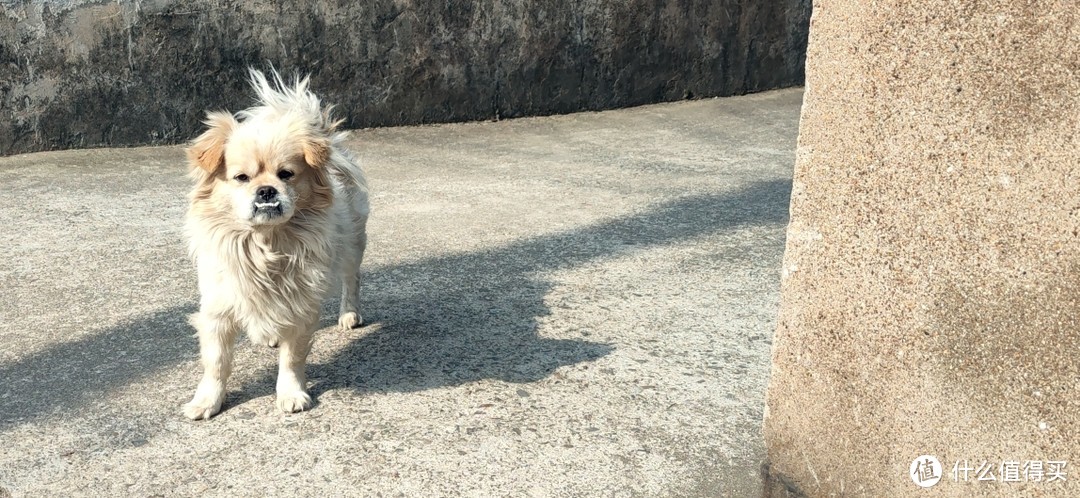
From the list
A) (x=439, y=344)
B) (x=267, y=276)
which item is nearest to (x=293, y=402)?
(x=267, y=276)

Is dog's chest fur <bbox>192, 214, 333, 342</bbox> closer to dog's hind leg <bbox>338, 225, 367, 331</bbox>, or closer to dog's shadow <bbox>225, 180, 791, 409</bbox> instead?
dog's shadow <bbox>225, 180, 791, 409</bbox>

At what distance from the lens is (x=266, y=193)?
134 inches

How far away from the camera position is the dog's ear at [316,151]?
3.53 metres

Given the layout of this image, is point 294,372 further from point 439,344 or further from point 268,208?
point 439,344

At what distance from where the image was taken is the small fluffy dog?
11.4 ft

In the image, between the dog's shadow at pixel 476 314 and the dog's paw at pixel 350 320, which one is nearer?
the dog's shadow at pixel 476 314

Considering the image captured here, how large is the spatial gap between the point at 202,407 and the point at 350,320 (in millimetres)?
935

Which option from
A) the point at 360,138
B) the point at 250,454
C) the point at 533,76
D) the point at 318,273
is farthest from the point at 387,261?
the point at 533,76

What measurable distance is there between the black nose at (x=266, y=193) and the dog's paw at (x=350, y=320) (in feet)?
3.42

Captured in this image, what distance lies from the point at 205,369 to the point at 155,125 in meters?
4.27

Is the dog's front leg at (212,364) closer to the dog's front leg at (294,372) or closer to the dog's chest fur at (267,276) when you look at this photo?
the dog's chest fur at (267,276)

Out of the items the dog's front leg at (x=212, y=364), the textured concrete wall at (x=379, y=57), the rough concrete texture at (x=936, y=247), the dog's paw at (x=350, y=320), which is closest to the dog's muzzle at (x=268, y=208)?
the dog's front leg at (x=212, y=364)

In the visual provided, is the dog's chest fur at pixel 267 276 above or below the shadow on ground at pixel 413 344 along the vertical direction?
above

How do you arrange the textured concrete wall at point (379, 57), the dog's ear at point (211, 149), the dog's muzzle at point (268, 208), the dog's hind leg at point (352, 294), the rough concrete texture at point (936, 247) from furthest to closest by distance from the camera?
1. the textured concrete wall at point (379, 57)
2. the dog's hind leg at point (352, 294)
3. the dog's ear at point (211, 149)
4. the dog's muzzle at point (268, 208)
5. the rough concrete texture at point (936, 247)
